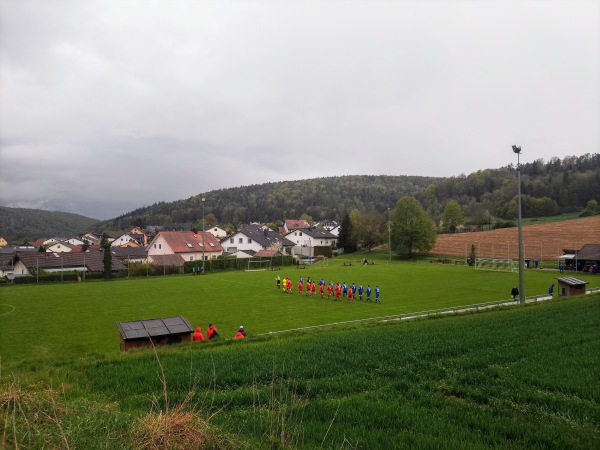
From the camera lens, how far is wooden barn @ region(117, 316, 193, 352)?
12.8m

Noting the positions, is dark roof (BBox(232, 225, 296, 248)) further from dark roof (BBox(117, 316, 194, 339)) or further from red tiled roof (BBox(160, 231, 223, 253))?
dark roof (BBox(117, 316, 194, 339))

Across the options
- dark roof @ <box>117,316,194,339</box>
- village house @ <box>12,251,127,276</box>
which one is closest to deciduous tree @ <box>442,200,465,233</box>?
village house @ <box>12,251,127,276</box>

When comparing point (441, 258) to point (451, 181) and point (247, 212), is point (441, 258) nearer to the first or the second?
point (451, 181)

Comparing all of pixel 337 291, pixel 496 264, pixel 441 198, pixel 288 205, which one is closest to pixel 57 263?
pixel 337 291

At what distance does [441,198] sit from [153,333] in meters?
139

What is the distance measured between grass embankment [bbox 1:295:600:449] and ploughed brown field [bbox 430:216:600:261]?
57096 millimetres

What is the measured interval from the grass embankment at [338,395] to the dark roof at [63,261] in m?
46.0

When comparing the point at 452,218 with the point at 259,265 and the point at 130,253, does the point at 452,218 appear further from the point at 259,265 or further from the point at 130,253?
the point at 130,253

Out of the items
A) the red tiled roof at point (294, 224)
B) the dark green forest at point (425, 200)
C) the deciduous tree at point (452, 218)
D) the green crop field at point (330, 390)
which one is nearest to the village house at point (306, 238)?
the dark green forest at point (425, 200)

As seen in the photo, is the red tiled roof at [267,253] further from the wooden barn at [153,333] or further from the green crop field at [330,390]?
the wooden barn at [153,333]

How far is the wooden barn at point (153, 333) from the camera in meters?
12.8

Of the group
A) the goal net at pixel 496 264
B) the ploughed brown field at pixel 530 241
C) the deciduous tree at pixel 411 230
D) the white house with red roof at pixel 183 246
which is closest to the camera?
the goal net at pixel 496 264

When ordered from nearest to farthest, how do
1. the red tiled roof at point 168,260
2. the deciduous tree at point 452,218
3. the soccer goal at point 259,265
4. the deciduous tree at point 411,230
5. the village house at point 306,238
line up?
the red tiled roof at point 168,260
the soccer goal at point 259,265
the deciduous tree at point 411,230
the village house at point 306,238
the deciduous tree at point 452,218

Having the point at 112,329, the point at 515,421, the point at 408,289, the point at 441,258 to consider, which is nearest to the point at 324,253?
the point at 441,258
